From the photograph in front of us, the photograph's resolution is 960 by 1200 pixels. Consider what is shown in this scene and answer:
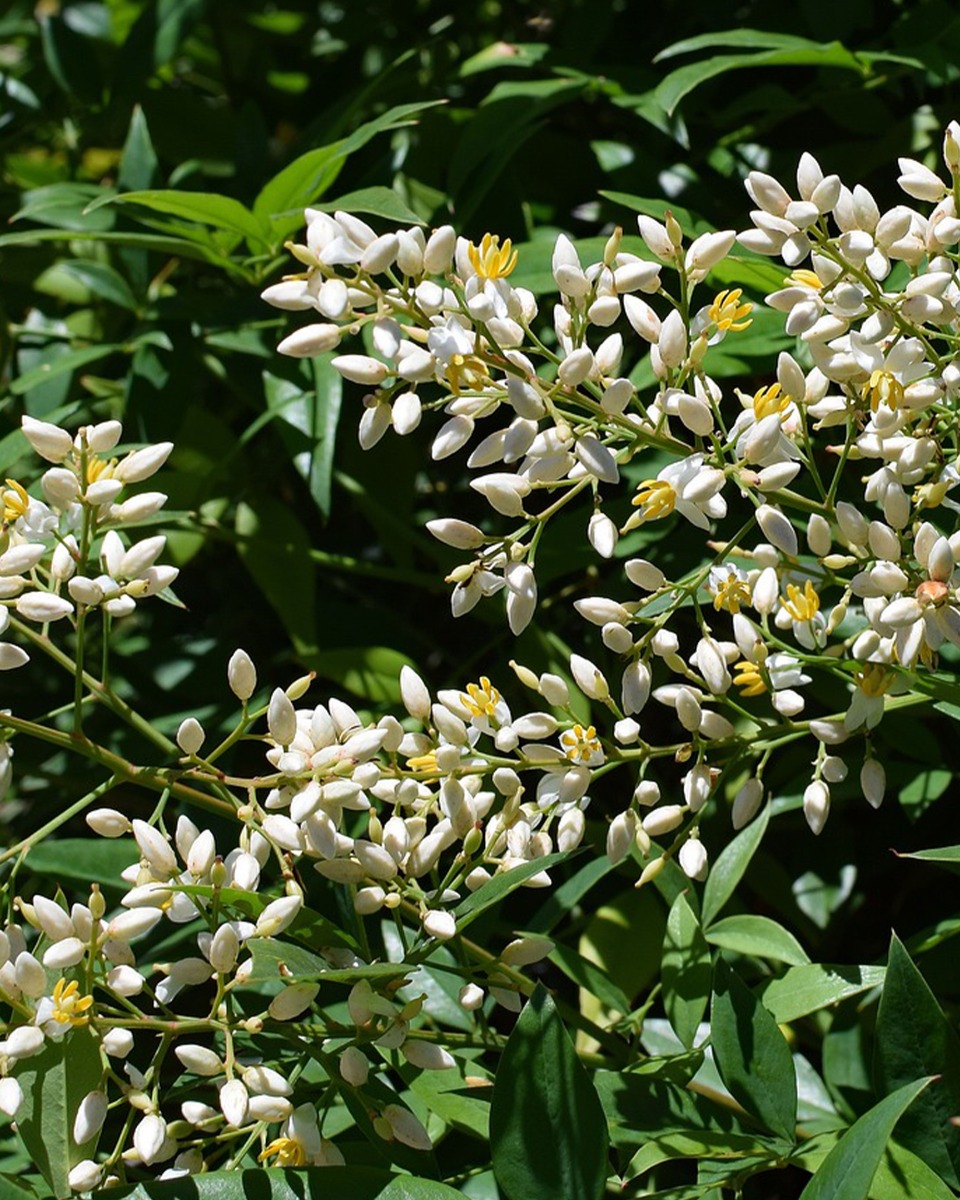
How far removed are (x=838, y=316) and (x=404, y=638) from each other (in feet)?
2.25

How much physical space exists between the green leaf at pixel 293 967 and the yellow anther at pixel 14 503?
31 cm

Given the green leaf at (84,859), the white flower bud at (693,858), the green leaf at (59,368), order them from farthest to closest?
the green leaf at (59,368)
the green leaf at (84,859)
the white flower bud at (693,858)

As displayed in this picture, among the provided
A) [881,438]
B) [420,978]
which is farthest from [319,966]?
[881,438]

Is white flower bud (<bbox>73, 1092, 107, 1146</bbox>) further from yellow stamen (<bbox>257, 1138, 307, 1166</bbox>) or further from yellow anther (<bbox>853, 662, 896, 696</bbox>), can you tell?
yellow anther (<bbox>853, 662, 896, 696</bbox>)

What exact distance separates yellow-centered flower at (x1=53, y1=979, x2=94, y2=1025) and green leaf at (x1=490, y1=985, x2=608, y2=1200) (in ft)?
0.76

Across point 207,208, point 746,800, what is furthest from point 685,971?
point 207,208

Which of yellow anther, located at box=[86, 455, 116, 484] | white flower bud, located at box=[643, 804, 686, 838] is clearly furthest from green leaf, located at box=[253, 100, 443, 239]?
white flower bud, located at box=[643, 804, 686, 838]

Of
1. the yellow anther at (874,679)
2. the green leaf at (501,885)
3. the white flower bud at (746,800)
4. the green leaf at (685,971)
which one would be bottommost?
the green leaf at (685,971)

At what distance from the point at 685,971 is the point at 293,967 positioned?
344 millimetres

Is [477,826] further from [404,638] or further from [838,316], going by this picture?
[404,638]

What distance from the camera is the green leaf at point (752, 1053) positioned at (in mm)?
849

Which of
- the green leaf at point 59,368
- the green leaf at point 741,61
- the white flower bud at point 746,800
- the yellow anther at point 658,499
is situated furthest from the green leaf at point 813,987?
the green leaf at point 59,368

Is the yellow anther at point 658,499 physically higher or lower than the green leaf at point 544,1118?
higher

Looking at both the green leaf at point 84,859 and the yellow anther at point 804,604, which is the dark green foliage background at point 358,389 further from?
the yellow anther at point 804,604
